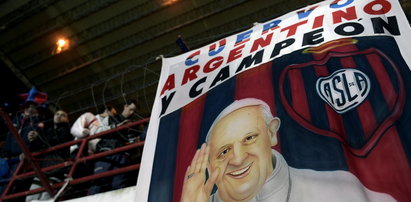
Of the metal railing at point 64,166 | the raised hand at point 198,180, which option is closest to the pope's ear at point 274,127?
the raised hand at point 198,180

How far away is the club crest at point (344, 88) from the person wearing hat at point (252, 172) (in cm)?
40

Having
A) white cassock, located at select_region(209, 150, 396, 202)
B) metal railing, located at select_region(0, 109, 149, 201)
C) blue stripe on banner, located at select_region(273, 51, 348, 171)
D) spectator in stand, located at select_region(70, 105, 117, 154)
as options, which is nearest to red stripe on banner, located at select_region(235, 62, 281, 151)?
blue stripe on banner, located at select_region(273, 51, 348, 171)

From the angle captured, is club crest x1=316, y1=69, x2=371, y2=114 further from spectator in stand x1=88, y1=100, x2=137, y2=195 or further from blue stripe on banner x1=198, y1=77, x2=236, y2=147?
spectator in stand x1=88, y1=100, x2=137, y2=195

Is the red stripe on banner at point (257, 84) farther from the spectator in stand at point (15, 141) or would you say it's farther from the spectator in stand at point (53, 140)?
the spectator in stand at point (15, 141)

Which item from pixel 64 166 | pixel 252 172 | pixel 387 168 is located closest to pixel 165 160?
pixel 252 172

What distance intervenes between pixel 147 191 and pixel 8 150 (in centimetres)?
421

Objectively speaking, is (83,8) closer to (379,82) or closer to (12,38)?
(12,38)

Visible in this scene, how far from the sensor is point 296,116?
2.64 m

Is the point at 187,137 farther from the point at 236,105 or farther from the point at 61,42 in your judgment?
the point at 61,42

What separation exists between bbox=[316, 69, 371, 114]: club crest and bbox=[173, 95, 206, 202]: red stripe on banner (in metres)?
1.02

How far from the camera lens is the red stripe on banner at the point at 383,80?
2.43 metres

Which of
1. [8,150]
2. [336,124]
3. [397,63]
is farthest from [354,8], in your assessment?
[8,150]

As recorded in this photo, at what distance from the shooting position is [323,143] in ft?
7.78

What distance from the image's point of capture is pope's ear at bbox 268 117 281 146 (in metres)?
2.61
